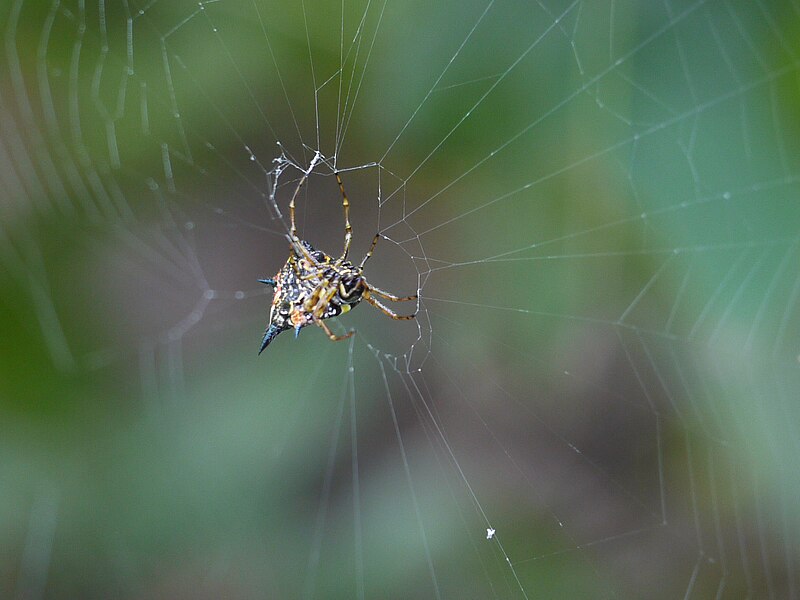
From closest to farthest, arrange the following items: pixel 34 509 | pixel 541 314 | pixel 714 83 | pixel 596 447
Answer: pixel 714 83 < pixel 541 314 < pixel 34 509 < pixel 596 447

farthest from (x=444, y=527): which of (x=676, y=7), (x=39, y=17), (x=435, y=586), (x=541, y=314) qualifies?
(x=39, y=17)

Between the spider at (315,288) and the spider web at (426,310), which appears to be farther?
the spider at (315,288)

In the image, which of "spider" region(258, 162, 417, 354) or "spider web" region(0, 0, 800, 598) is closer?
"spider web" region(0, 0, 800, 598)

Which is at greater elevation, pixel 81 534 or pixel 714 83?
pixel 714 83

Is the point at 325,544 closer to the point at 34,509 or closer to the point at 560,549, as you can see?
the point at 560,549

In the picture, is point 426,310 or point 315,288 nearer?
point 315,288
